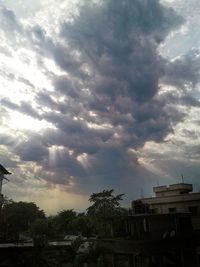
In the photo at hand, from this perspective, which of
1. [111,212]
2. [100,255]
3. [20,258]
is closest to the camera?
[100,255]

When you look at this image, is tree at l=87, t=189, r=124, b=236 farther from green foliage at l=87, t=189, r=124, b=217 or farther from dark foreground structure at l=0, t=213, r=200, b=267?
dark foreground structure at l=0, t=213, r=200, b=267

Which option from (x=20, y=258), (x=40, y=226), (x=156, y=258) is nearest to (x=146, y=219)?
(x=156, y=258)

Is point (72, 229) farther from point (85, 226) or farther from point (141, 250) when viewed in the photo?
point (141, 250)

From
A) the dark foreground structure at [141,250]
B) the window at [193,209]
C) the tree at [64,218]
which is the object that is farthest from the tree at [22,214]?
the window at [193,209]

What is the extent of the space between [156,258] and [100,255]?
285 inches

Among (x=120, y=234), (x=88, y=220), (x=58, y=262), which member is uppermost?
(x=88, y=220)

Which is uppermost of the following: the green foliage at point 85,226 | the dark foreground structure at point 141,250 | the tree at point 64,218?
the tree at point 64,218

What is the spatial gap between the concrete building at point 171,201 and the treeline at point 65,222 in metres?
4.31

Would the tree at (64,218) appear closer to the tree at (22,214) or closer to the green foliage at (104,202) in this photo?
the tree at (22,214)

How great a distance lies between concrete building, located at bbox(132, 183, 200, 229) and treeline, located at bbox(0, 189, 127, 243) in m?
4.31

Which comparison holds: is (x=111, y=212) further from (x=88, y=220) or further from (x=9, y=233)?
(x=9, y=233)

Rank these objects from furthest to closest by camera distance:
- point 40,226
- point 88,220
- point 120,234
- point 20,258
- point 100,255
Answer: point 88,220, point 40,226, point 120,234, point 20,258, point 100,255

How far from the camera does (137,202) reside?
1907 inches

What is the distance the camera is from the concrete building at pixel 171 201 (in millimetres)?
43562
